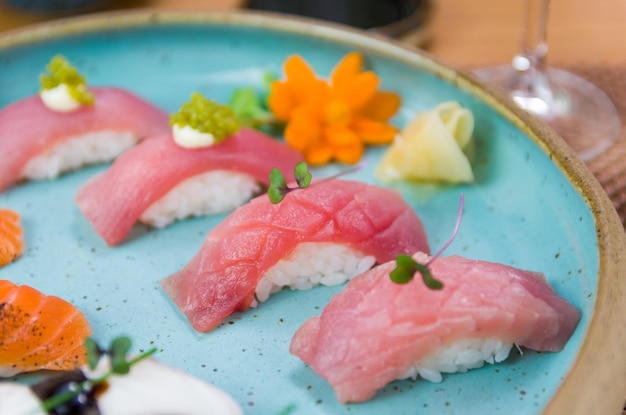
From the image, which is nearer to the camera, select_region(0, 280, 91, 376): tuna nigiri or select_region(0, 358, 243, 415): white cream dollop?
select_region(0, 358, 243, 415): white cream dollop

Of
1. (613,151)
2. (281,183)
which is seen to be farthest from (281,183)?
(613,151)

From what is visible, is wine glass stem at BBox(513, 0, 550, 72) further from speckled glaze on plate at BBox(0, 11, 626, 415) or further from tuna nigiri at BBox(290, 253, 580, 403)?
tuna nigiri at BBox(290, 253, 580, 403)

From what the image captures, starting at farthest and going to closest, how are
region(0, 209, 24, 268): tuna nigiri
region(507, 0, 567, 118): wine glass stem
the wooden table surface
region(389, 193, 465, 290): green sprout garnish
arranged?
the wooden table surface → region(507, 0, 567, 118): wine glass stem → region(0, 209, 24, 268): tuna nigiri → region(389, 193, 465, 290): green sprout garnish

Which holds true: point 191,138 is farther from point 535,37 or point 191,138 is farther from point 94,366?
point 535,37

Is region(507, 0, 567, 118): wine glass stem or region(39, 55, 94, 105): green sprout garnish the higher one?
region(39, 55, 94, 105): green sprout garnish

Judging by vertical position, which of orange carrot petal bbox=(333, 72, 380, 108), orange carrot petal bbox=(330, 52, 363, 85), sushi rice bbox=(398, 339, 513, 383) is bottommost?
sushi rice bbox=(398, 339, 513, 383)

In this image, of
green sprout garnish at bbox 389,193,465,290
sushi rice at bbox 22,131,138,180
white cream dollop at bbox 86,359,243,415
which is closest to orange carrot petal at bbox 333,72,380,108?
sushi rice at bbox 22,131,138,180

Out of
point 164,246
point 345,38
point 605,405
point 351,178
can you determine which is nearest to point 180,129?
point 164,246

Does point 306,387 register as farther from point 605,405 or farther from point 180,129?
point 180,129

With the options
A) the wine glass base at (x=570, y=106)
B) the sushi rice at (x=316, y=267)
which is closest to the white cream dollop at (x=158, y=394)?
the sushi rice at (x=316, y=267)
